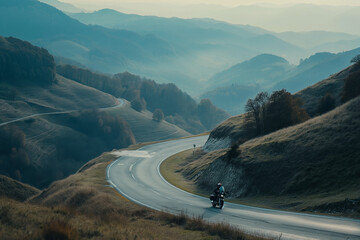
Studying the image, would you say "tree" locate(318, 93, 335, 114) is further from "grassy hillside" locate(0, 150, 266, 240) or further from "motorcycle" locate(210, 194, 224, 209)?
"grassy hillside" locate(0, 150, 266, 240)

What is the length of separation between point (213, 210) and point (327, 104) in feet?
111

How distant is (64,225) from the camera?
13.8m

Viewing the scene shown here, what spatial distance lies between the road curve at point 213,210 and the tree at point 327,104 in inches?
1013

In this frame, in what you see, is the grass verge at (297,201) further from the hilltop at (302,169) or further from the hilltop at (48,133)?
the hilltop at (48,133)

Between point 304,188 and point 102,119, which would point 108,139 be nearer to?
point 102,119

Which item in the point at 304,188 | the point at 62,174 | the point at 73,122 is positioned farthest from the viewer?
the point at 73,122

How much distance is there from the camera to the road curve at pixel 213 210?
60.3ft

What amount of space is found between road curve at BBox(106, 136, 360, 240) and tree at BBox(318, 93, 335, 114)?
25.7 m

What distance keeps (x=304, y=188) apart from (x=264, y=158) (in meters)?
7.09

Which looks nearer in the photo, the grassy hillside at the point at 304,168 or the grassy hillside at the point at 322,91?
the grassy hillside at the point at 304,168

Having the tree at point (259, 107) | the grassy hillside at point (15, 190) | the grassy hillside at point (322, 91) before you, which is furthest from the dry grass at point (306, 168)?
the grassy hillside at point (15, 190)

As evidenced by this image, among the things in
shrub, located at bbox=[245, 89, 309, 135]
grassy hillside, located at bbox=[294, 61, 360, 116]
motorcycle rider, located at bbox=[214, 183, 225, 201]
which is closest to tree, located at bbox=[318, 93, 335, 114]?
grassy hillside, located at bbox=[294, 61, 360, 116]

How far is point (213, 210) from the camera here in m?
26.6

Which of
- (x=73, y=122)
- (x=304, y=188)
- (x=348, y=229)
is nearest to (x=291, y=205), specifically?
(x=304, y=188)
